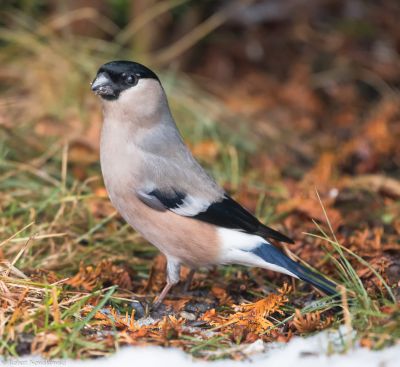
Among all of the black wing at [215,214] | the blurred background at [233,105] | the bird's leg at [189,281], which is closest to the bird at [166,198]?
the black wing at [215,214]

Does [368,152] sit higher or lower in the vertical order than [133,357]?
lower

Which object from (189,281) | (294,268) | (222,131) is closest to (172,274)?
(189,281)

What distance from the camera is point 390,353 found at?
8.73ft

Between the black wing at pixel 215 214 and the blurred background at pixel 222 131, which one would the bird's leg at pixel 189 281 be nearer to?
the blurred background at pixel 222 131

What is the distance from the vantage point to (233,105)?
665 cm

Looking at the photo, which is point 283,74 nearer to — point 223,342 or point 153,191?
A: point 153,191

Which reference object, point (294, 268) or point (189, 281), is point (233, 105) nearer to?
point (189, 281)

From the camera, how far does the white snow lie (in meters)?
2.65

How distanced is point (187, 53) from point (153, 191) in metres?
3.98

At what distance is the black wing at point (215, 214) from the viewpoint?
352 centimetres

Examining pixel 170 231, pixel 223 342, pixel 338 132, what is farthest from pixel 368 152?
pixel 223 342

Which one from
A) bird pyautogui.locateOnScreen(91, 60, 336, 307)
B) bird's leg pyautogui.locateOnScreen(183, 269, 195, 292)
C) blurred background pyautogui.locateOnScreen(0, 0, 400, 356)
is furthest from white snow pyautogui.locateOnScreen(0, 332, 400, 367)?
bird's leg pyautogui.locateOnScreen(183, 269, 195, 292)

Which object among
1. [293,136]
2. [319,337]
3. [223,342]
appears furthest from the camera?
[293,136]

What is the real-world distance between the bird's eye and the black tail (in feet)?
3.27
